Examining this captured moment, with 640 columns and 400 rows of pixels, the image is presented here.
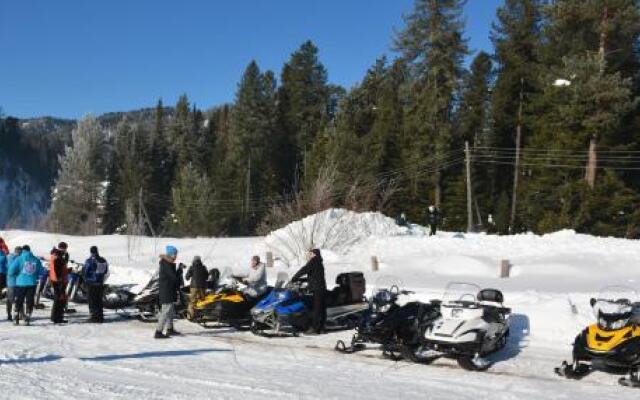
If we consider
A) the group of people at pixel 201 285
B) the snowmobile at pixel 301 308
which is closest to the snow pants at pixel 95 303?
the group of people at pixel 201 285

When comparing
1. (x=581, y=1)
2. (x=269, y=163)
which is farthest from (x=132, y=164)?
(x=581, y=1)

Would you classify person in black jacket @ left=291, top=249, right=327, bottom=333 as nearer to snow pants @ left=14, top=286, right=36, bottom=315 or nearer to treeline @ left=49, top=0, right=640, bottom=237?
snow pants @ left=14, top=286, right=36, bottom=315

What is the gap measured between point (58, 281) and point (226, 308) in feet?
12.9

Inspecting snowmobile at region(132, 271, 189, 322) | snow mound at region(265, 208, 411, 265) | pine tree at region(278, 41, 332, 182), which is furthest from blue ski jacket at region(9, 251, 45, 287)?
pine tree at region(278, 41, 332, 182)

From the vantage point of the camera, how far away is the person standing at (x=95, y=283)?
1488 cm

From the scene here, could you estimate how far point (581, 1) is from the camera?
3431 centimetres

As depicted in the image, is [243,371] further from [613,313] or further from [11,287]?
[11,287]

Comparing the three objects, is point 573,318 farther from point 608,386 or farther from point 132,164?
point 132,164

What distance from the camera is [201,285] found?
596 inches

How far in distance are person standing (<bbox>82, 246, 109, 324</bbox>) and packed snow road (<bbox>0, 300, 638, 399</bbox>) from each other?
1565 mm

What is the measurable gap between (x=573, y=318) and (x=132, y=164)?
61.7 m

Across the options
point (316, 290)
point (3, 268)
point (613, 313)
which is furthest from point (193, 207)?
point (613, 313)

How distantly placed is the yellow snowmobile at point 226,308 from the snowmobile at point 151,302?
864 mm

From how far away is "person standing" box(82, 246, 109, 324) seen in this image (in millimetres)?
14883
